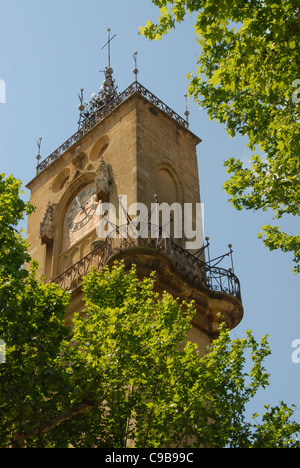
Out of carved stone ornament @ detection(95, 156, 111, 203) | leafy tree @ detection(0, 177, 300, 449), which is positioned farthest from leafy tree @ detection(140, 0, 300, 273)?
carved stone ornament @ detection(95, 156, 111, 203)

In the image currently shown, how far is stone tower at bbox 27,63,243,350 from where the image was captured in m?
22.8

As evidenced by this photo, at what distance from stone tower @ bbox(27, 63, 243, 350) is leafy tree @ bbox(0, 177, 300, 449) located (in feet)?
18.3

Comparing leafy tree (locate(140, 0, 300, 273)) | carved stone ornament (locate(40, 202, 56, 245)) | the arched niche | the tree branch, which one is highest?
the arched niche

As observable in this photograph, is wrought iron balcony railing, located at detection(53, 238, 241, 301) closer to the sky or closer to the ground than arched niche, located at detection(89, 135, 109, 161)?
closer to the ground

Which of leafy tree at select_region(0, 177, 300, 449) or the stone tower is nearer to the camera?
leafy tree at select_region(0, 177, 300, 449)

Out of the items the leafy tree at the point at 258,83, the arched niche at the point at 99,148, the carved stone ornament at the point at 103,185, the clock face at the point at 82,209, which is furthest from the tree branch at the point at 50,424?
the arched niche at the point at 99,148

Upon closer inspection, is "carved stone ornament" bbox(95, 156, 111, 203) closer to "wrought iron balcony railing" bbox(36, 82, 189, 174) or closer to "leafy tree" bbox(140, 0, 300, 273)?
"wrought iron balcony railing" bbox(36, 82, 189, 174)

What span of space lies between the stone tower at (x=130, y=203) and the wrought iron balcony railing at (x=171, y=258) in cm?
3

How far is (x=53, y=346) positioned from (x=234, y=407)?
12.3 feet

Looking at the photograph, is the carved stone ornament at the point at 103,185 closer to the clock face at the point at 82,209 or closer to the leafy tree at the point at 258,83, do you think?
the clock face at the point at 82,209

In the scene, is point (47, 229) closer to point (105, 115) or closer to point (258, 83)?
point (105, 115)

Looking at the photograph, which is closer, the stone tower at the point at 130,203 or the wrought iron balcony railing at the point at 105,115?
the stone tower at the point at 130,203

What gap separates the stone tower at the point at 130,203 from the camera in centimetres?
2277

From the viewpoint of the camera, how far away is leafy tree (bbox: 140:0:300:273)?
14367 millimetres
